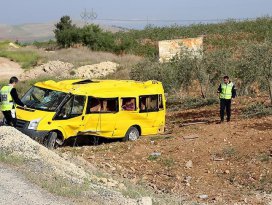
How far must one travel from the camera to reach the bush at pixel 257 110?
1847 cm

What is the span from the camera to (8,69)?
144 feet

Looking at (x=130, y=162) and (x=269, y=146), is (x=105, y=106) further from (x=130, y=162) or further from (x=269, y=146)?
(x=269, y=146)

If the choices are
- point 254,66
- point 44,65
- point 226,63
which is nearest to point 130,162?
point 254,66

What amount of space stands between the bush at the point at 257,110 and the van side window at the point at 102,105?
5.51 metres

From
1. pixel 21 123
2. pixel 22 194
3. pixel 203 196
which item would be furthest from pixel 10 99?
pixel 22 194

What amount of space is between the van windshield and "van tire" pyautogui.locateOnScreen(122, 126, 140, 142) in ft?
8.53

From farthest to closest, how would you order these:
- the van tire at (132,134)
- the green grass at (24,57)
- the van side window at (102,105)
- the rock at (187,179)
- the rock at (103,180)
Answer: the green grass at (24,57)
the van tire at (132,134)
the van side window at (102,105)
the rock at (187,179)
the rock at (103,180)

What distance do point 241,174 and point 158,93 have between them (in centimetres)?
546

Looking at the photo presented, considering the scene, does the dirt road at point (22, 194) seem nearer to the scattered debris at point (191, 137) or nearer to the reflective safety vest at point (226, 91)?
the scattered debris at point (191, 137)

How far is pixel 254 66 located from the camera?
1941 cm

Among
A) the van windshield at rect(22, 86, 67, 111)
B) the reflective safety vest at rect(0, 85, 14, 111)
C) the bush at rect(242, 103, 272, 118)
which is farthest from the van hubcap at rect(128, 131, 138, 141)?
→ the bush at rect(242, 103, 272, 118)

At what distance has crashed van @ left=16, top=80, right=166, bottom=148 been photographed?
1471 centimetres

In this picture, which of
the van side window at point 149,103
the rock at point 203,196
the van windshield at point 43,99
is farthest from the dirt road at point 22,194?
the van side window at point 149,103

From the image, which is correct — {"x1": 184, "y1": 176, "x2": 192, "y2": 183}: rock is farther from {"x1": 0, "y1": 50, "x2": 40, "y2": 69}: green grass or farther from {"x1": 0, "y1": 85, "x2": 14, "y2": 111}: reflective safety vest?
{"x1": 0, "y1": 50, "x2": 40, "y2": 69}: green grass
